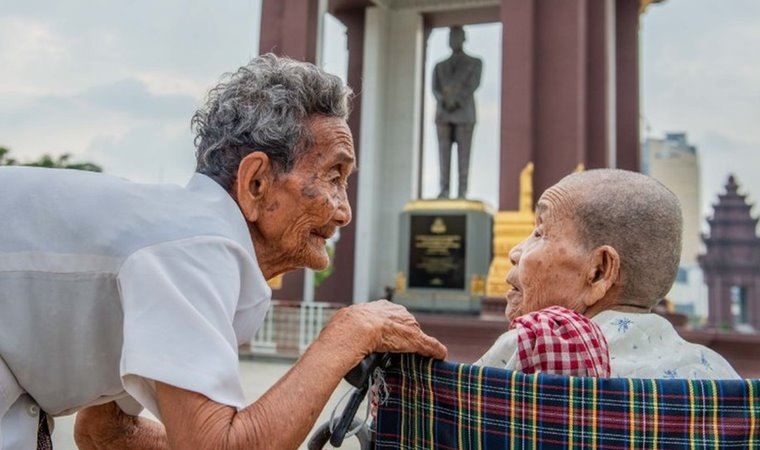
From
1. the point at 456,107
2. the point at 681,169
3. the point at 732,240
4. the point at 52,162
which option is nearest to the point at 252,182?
the point at 456,107

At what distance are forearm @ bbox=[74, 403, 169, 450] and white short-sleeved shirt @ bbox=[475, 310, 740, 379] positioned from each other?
29.6 inches

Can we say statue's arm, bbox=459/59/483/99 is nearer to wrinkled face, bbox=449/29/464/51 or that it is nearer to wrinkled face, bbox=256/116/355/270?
Result: wrinkled face, bbox=449/29/464/51

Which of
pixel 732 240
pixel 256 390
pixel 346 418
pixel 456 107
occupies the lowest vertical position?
pixel 256 390

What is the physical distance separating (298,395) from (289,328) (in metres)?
8.11

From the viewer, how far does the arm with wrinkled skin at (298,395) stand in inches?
43.0

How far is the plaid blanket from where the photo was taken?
3.52 feet

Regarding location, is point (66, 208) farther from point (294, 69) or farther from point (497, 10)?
point (497, 10)

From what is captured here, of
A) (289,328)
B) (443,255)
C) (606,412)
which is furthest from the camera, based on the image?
(443,255)

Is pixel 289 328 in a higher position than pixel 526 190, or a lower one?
lower

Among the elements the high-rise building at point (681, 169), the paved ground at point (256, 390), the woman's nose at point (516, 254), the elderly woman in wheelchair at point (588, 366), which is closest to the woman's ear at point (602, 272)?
the elderly woman in wheelchair at point (588, 366)

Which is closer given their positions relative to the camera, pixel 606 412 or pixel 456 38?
pixel 606 412

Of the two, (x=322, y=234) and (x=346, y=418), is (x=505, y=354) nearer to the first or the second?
(x=346, y=418)

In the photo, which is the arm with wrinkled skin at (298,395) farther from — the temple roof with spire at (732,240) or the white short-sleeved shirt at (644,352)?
the temple roof with spire at (732,240)

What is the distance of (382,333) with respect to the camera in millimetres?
1242
